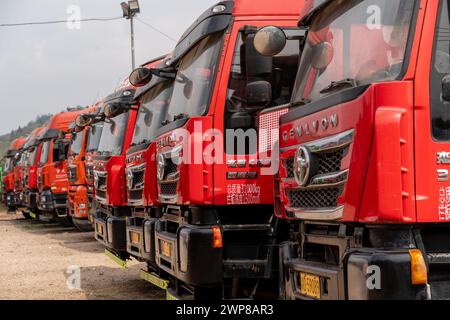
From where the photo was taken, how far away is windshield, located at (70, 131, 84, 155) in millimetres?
14516

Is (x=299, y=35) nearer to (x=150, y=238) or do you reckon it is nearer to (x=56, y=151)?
(x=150, y=238)

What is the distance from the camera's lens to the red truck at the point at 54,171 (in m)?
17.6

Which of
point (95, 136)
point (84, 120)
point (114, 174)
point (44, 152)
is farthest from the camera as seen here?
point (44, 152)

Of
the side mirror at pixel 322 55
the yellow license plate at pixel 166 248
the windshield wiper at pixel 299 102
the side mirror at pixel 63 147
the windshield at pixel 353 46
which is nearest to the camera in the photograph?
the windshield at pixel 353 46

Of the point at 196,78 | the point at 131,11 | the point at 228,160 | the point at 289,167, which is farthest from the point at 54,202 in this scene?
the point at 289,167

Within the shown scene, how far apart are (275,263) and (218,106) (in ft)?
4.41

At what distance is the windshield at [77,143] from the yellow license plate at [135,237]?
675cm

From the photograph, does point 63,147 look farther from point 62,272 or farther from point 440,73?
point 440,73

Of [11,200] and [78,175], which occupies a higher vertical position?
[78,175]

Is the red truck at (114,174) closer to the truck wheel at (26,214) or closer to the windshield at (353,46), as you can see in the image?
the windshield at (353,46)

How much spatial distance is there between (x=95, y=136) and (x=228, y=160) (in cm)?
706

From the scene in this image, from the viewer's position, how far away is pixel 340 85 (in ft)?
12.5

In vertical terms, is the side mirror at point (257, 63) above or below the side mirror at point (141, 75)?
below

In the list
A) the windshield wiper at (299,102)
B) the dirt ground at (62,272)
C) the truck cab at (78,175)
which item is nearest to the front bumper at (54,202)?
the dirt ground at (62,272)
